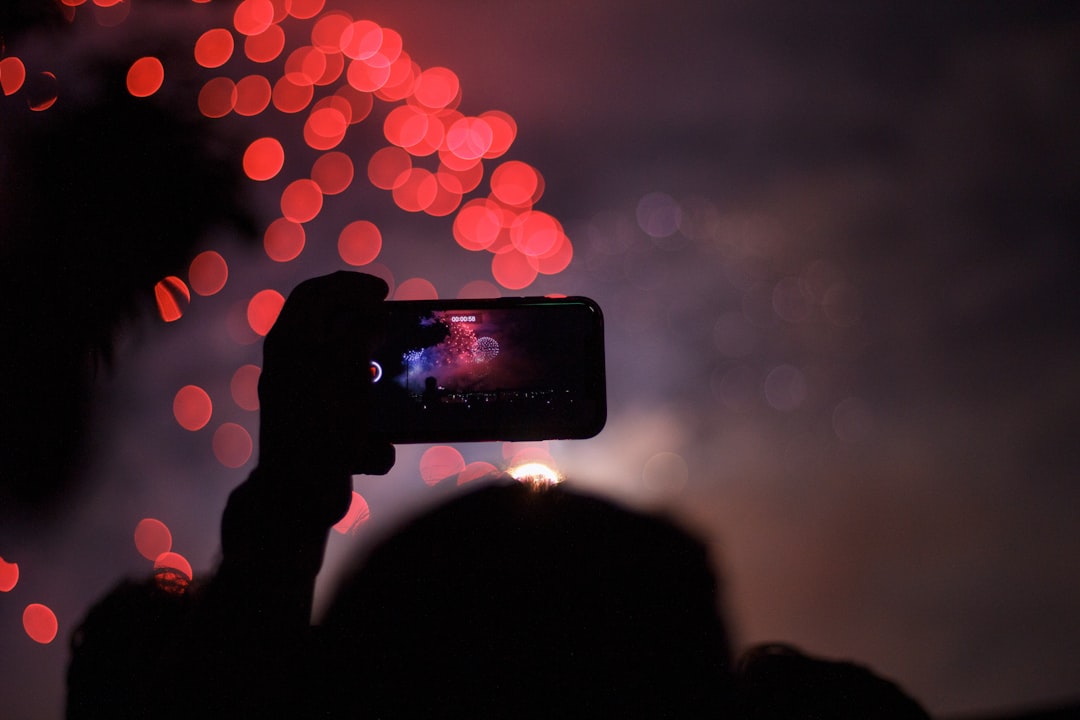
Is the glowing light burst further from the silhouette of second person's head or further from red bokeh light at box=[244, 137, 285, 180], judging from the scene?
red bokeh light at box=[244, 137, 285, 180]

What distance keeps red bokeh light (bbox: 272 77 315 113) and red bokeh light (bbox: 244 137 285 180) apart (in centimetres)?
9

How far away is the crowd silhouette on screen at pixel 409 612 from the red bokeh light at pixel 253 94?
0.93m

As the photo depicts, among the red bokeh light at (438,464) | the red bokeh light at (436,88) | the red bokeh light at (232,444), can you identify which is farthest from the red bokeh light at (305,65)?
the red bokeh light at (438,464)

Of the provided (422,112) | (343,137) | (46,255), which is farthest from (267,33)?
(46,255)

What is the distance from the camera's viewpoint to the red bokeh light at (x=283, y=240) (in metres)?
1.47

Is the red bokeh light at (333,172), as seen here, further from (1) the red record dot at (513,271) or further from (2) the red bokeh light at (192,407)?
(2) the red bokeh light at (192,407)

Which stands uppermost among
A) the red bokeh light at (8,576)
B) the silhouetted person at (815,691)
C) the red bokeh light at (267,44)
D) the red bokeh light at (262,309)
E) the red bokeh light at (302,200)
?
the red bokeh light at (267,44)

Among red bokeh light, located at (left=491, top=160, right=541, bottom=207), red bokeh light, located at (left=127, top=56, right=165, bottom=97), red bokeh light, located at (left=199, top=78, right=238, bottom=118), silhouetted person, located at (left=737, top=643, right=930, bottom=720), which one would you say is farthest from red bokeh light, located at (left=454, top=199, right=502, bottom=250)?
silhouetted person, located at (left=737, top=643, right=930, bottom=720)

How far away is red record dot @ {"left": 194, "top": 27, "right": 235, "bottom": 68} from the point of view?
155cm

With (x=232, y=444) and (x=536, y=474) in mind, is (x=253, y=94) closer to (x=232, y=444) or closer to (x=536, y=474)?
(x=232, y=444)

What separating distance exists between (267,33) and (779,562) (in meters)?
1.85

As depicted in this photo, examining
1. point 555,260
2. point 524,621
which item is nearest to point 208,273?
point 555,260

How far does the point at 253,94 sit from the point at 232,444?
35.7 inches

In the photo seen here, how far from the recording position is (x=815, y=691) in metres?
1.17
